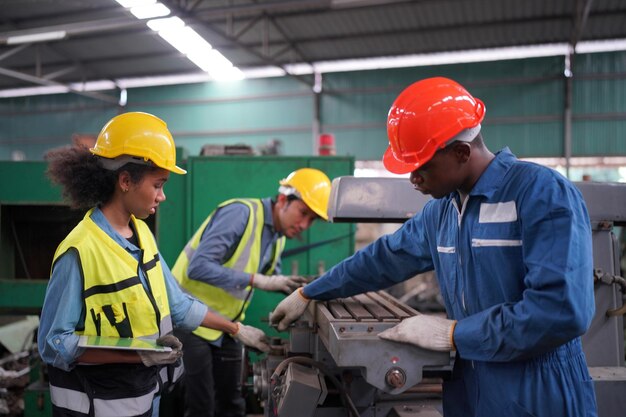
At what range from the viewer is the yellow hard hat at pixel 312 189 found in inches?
92.8

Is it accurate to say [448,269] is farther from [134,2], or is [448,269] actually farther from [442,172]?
[134,2]

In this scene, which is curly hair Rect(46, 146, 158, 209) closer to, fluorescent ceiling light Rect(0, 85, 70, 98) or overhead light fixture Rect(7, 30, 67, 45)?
overhead light fixture Rect(7, 30, 67, 45)

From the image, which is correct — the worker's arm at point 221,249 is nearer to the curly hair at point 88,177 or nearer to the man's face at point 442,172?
the curly hair at point 88,177

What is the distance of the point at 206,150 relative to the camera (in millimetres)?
3457

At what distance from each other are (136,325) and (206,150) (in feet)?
7.56

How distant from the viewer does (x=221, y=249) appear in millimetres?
2164

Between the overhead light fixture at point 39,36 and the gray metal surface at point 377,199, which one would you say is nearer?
the gray metal surface at point 377,199

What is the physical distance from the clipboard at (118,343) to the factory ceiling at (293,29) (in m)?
4.18

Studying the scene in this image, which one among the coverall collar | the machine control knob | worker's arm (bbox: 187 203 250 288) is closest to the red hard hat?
the coverall collar

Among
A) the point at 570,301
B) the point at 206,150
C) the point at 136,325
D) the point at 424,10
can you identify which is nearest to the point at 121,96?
the point at 424,10

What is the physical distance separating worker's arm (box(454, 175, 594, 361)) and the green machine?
208 centimetres

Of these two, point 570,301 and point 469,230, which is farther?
point 469,230

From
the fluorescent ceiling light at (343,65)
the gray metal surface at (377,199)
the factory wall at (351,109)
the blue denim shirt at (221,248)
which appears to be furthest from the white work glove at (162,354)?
the factory wall at (351,109)

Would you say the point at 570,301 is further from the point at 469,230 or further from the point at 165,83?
the point at 165,83
